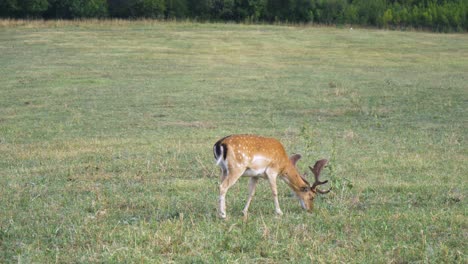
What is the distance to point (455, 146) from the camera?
1576 cm

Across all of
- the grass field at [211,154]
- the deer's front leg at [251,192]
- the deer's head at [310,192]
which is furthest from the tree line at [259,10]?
the deer's front leg at [251,192]

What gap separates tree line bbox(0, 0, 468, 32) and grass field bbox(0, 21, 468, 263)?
21942mm

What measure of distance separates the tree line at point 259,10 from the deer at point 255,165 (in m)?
54.1

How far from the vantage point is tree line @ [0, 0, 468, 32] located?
6247 centimetres

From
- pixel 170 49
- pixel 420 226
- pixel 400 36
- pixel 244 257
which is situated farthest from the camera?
pixel 400 36

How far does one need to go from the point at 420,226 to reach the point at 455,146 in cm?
778

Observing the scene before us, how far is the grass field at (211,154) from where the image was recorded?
7.73 metres

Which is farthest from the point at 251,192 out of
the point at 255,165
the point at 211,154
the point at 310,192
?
the point at 211,154

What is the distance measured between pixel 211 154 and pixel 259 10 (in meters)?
54.8

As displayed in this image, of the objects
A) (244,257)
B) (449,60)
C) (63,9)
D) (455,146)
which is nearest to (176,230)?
(244,257)

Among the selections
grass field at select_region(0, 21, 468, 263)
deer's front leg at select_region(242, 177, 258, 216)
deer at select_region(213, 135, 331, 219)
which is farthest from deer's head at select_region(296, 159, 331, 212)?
deer's front leg at select_region(242, 177, 258, 216)

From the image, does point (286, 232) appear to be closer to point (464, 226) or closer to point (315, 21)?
point (464, 226)

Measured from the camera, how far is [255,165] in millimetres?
9375

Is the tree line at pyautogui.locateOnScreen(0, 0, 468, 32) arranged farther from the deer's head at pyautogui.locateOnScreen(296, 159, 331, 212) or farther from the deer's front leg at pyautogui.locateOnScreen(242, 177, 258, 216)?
the deer's front leg at pyautogui.locateOnScreen(242, 177, 258, 216)
